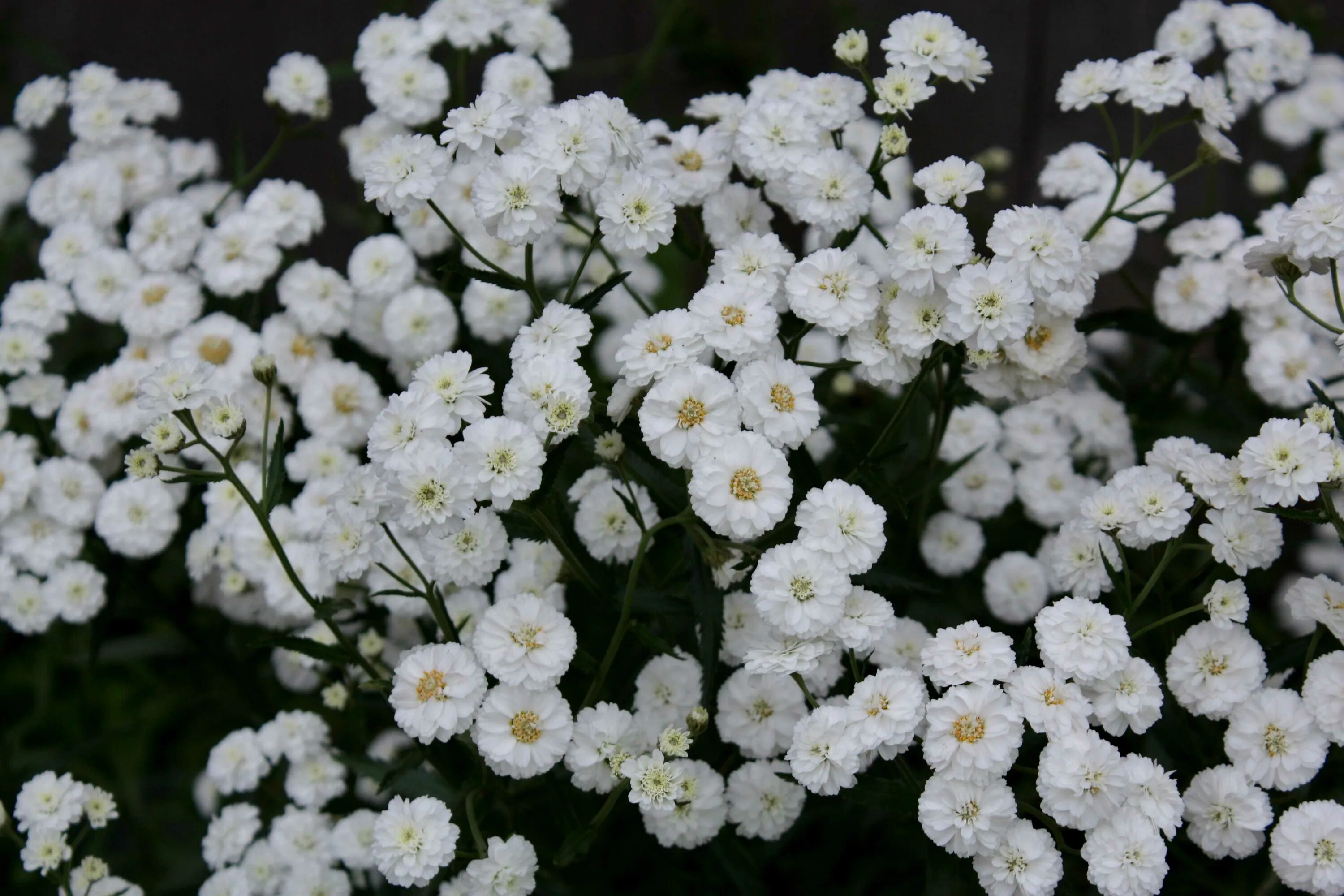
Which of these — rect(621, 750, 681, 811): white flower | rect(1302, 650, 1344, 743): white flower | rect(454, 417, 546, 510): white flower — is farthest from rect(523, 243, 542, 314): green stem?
rect(1302, 650, 1344, 743): white flower

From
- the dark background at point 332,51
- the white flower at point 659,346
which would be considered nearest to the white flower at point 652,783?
the white flower at point 659,346

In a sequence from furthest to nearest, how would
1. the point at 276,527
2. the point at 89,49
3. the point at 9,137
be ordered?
the point at 89,49 → the point at 9,137 → the point at 276,527

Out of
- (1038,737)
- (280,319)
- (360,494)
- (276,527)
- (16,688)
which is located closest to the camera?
(1038,737)

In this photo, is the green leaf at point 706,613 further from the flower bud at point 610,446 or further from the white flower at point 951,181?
the white flower at point 951,181

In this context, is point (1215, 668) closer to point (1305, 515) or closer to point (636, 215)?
point (1305, 515)

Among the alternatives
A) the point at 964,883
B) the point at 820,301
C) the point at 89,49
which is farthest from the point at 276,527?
the point at 89,49

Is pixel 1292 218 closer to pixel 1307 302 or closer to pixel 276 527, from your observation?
pixel 1307 302

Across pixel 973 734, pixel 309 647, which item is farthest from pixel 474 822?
pixel 973 734
